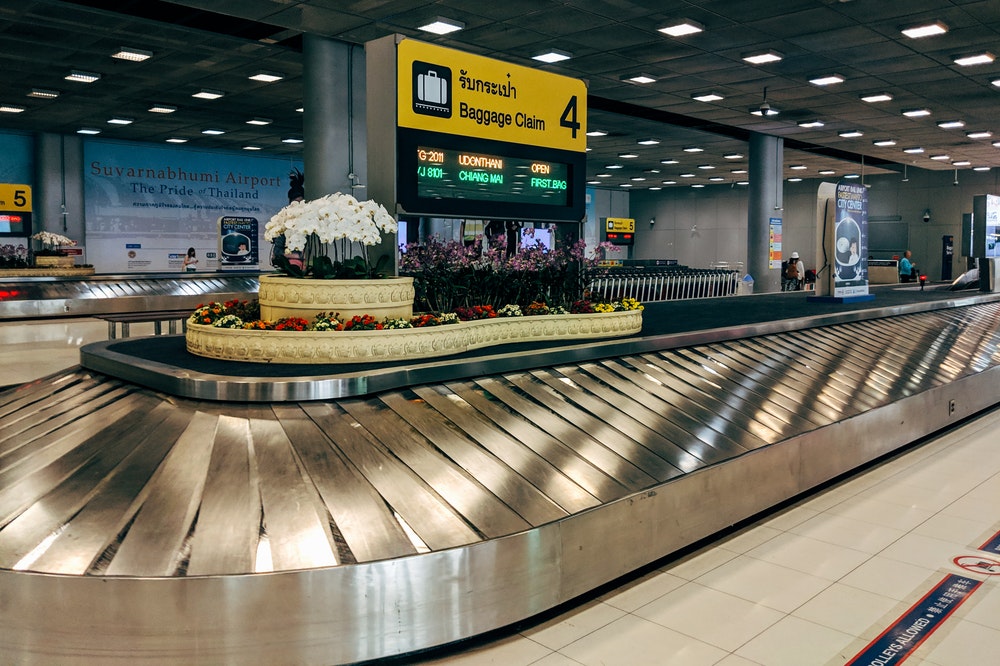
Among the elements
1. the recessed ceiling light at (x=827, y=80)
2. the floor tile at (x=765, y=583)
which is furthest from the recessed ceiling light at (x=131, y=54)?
the floor tile at (x=765, y=583)

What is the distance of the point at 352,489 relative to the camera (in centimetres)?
348

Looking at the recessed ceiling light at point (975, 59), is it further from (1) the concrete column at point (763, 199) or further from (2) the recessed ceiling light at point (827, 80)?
(1) the concrete column at point (763, 199)

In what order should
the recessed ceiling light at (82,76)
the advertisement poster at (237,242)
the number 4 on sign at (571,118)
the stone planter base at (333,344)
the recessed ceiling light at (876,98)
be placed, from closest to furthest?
the stone planter base at (333,344)
the number 4 on sign at (571,118)
the recessed ceiling light at (82,76)
the recessed ceiling light at (876,98)
the advertisement poster at (237,242)

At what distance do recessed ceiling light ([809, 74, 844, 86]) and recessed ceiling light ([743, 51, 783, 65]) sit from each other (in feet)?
5.51

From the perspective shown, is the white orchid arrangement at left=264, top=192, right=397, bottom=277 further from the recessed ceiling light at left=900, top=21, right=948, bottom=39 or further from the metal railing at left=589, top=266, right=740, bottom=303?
the metal railing at left=589, top=266, right=740, bottom=303

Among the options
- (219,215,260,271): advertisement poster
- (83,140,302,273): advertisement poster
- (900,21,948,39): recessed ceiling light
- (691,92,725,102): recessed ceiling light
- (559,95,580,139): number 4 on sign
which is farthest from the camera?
(83,140,302,273): advertisement poster

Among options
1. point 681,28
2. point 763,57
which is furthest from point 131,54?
point 763,57

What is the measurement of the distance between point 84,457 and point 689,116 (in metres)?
17.0

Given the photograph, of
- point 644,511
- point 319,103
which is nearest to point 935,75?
point 319,103

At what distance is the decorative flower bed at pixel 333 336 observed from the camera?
15.7ft

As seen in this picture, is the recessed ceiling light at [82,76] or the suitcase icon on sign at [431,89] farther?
the recessed ceiling light at [82,76]

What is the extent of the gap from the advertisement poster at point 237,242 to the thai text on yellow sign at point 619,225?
17.5 meters

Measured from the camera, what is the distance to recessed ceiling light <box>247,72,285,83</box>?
13625 mm

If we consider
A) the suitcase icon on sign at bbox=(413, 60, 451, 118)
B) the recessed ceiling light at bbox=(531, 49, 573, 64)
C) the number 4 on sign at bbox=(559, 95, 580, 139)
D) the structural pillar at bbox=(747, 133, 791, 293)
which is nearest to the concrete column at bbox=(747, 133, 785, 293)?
the structural pillar at bbox=(747, 133, 791, 293)
